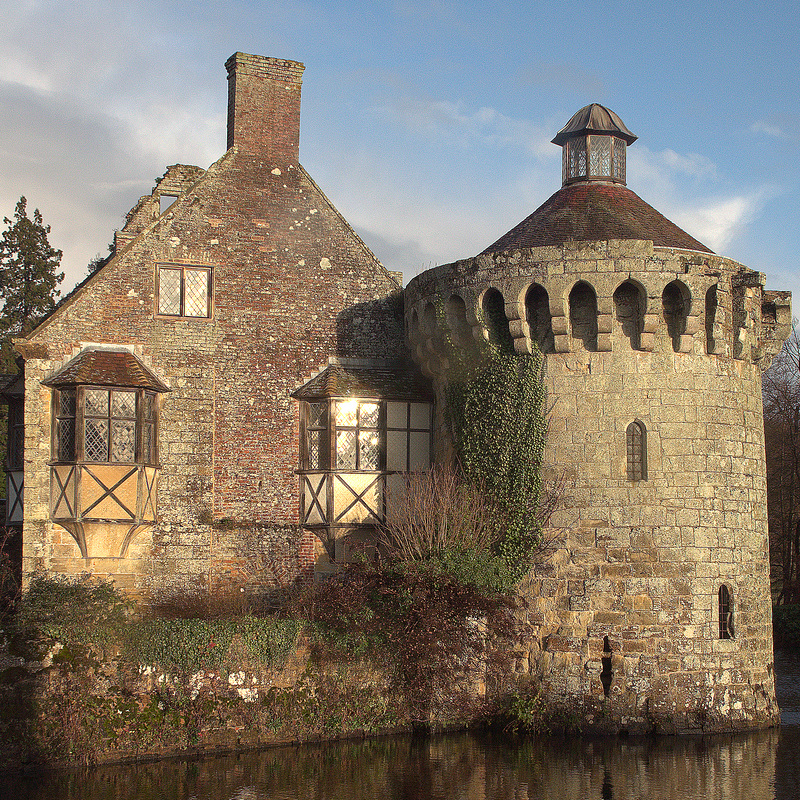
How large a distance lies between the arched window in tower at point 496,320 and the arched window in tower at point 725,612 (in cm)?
505

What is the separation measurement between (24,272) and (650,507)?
24023 mm

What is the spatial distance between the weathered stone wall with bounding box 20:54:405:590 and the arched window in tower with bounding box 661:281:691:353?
5409mm

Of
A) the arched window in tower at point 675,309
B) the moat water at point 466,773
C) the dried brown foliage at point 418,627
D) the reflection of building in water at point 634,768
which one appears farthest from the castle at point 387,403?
the moat water at point 466,773

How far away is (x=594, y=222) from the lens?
17.7 meters

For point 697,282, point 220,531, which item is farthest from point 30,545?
point 697,282

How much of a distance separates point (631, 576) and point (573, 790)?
3.98m

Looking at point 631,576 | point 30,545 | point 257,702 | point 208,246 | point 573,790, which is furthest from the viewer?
point 208,246

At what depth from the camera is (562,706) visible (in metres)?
15.5

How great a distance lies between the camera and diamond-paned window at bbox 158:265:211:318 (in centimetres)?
1880

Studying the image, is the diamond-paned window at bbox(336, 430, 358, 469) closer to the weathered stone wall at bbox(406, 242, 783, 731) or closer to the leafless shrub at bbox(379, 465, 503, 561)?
the leafless shrub at bbox(379, 465, 503, 561)

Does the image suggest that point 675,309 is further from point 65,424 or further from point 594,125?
point 65,424

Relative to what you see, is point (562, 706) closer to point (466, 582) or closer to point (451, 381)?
point (466, 582)

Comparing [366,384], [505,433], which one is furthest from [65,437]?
[505,433]

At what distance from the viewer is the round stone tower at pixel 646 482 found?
15.5 meters
